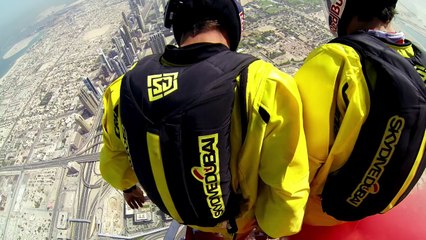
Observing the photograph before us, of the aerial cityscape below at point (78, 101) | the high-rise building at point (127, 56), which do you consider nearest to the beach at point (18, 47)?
the aerial cityscape below at point (78, 101)

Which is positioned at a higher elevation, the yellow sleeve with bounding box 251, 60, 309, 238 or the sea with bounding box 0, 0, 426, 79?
the yellow sleeve with bounding box 251, 60, 309, 238

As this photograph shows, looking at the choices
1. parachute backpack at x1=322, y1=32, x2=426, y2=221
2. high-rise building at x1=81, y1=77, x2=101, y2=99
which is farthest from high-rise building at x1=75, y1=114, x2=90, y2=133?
parachute backpack at x1=322, y1=32, x2=426, y2=221

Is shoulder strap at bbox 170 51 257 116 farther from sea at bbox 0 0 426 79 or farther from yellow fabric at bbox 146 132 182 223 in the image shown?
sea at bbox 0 0 426 79

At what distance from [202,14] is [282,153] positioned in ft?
1.59

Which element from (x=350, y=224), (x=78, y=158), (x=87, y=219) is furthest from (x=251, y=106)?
(x=78, y=158)

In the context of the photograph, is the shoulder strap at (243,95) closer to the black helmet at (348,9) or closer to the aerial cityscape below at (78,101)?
the black helmet at (348,9)

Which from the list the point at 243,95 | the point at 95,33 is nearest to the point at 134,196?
the point at 243,95

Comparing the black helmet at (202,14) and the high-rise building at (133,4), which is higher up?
the black helmet at (202,14)

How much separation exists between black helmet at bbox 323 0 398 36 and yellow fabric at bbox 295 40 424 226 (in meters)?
0.15

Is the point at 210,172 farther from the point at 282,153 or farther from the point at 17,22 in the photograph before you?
the point at 17,22

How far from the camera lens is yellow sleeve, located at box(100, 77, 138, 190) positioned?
1062 mm

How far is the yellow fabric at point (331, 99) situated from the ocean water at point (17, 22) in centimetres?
3012

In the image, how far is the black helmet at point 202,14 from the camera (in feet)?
2.95

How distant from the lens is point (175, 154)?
825 mm
